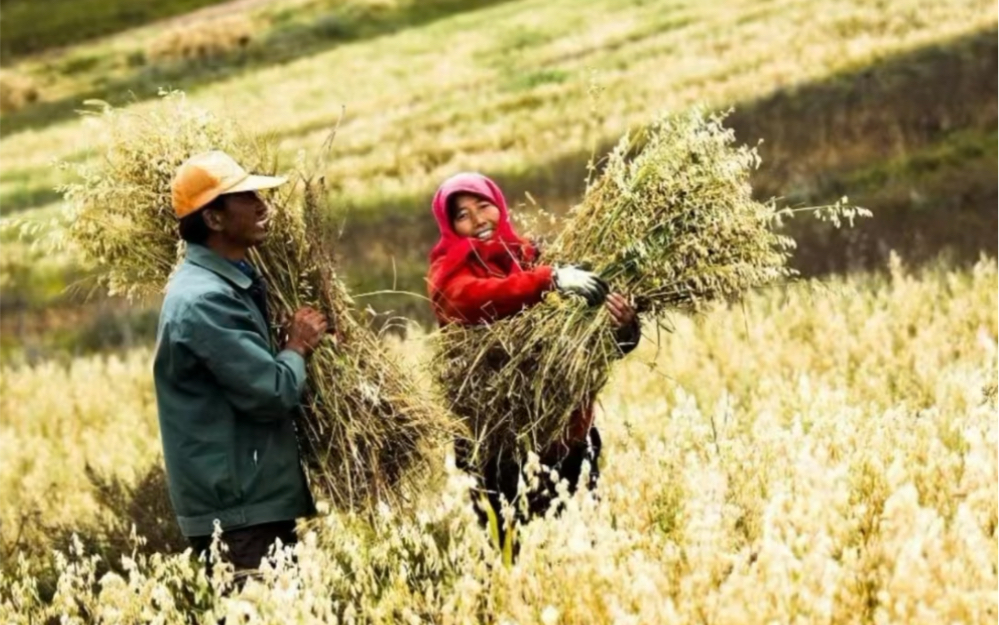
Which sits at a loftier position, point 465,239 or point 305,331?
point 465,239

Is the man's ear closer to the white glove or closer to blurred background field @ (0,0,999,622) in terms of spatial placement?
blurred background field @ (0,0,999,622)

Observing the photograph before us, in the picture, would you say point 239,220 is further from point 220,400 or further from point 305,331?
point 220,400

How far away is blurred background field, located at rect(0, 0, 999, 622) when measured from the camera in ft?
15.5

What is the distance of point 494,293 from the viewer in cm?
518

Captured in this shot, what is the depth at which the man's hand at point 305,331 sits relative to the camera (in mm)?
4848

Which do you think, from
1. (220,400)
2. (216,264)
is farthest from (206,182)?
(220,400)

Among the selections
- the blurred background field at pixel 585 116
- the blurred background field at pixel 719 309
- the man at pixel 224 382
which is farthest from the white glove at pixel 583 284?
the man at pixel 224 382

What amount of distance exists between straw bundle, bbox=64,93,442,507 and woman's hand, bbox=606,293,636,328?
75 cm

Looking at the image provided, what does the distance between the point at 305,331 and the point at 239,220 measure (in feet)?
1.51

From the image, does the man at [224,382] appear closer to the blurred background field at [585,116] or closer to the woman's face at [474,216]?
the blurred background field at [585,116]

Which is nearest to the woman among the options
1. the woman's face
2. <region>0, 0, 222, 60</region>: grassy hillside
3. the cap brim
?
the woman's face

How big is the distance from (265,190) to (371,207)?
13.0 m

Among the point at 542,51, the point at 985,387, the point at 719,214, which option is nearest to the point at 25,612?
the point at 719,214

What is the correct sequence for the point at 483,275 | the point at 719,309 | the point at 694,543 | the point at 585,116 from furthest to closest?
1. the point at 585,116
2. the point at 719,309
3. the point at 483,275
4. the point at 694,543
